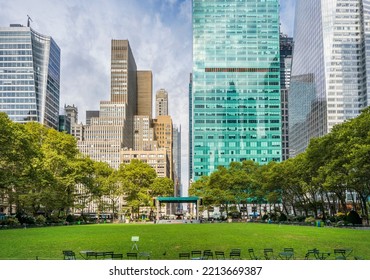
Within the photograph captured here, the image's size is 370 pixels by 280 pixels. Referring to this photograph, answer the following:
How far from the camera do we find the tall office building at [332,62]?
135000mm

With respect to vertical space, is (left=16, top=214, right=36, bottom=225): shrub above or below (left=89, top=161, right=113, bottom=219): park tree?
below

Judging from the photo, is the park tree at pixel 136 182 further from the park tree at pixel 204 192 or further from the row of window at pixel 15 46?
the row of window at pixel 15 46

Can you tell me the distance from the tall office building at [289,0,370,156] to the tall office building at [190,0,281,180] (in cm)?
2187

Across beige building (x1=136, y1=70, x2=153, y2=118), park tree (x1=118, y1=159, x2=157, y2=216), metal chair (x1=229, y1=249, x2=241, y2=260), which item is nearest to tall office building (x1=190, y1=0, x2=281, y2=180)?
park tree (x1=118, y1=159, x2=157, y2=216)

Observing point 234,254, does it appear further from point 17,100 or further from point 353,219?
point 353,219

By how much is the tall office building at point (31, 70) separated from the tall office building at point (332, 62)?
11251 centimetres

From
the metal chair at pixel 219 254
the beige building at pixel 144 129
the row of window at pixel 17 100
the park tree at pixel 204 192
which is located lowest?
the metal chair at pixel 219 254

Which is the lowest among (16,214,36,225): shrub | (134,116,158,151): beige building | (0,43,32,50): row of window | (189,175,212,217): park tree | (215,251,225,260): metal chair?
(16,214,36,225): shrub

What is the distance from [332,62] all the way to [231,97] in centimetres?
3533

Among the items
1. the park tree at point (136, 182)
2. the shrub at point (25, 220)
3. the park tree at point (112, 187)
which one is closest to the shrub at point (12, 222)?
the shrub at point (25, 220)

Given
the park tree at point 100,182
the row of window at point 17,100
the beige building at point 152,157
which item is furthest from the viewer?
the beige building at point 152,157

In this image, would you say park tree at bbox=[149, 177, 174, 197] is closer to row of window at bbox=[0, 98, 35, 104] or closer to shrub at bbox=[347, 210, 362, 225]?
shrub at bbox=[347, 210, 362, 225]

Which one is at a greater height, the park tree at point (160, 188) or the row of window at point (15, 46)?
the row of window at point (15, 46)

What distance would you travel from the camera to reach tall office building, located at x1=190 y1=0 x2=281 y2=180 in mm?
117625
